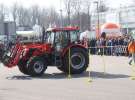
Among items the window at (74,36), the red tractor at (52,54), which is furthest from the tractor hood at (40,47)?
the window at (74,36)

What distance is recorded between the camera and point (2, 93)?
15414 millimetres

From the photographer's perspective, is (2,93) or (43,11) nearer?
(2,93)

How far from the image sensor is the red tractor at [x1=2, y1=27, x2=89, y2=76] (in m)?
21.5

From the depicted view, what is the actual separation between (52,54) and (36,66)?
1.05 metres

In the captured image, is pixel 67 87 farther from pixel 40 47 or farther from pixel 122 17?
pixel 122 17

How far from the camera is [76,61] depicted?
73.2ft

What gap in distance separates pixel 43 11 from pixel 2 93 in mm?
111221

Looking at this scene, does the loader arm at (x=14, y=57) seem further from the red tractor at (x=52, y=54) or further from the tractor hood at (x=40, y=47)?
the tractor hood at (x=40, y=47)

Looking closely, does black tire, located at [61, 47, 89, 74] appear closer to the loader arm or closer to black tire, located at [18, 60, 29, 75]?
black tire, located at [18, 60, 29, 75]

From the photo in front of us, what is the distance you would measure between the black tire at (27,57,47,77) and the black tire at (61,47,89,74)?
1.09m

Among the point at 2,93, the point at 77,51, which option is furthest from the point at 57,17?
the point at 2,93

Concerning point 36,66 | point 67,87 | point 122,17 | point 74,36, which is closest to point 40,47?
point 36,66

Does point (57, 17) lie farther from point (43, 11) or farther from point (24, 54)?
point (24, 54)

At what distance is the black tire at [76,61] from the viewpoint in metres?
22.0
